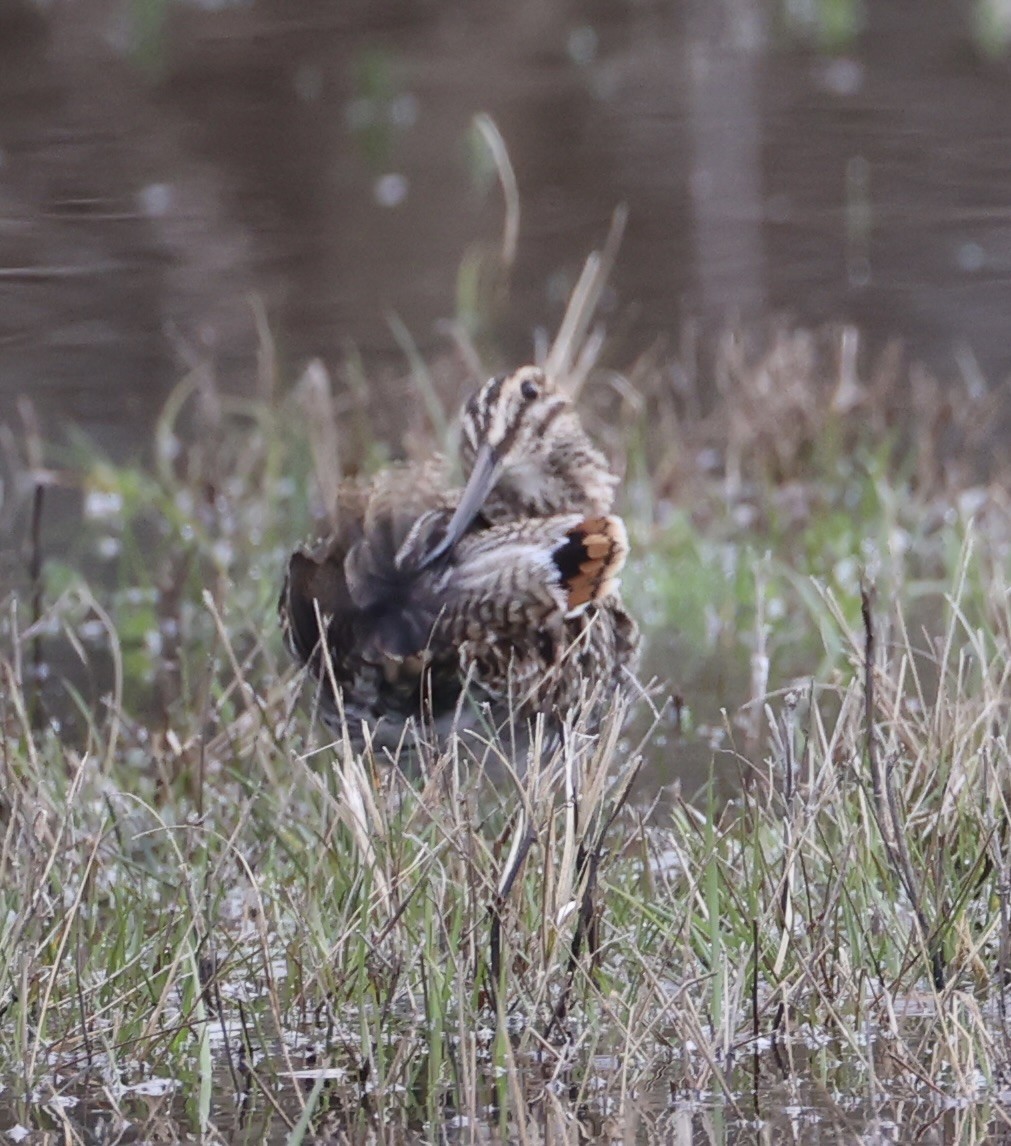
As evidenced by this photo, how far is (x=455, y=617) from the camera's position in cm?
367

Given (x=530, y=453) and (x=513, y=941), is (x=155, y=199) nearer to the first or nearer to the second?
(x=530, y=453)

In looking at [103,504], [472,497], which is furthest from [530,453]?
[103,504]

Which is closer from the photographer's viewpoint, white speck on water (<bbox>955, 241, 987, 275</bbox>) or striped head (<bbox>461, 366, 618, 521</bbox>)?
striped head (<bbox>461, 366, 618, 521</bbox>)

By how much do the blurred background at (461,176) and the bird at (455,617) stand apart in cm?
328

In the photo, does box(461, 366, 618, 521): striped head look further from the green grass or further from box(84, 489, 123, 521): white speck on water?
box(84, 489, 123, 521): white speck on water

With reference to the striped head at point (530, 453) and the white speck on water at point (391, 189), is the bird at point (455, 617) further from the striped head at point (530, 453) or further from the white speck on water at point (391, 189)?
the white speck on water at point (391, 189)

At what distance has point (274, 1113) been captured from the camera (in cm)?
287

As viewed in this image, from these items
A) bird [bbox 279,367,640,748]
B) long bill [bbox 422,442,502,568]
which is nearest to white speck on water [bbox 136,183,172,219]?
long bill [bbox 422,442,502,568]

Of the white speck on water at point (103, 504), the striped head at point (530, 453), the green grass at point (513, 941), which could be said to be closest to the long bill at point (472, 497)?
the striped head at point (530, 453)

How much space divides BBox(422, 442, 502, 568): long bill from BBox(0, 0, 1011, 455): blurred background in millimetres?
2980

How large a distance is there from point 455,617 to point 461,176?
7743 millimetres

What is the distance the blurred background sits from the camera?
8492 millimetres

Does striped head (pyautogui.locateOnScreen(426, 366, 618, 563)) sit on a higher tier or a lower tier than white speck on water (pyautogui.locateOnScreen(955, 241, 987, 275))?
higher

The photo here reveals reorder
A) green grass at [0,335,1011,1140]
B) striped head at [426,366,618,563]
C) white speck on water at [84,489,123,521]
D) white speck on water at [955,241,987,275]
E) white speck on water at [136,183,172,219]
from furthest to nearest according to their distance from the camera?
white speck on water at [136,183,172,219]
white speck on water at [955,241,987,275]
white speck on water at [84,489,123,521]
striped head at [426,366,618,563]
green grass at [0,335,1011,1140]
